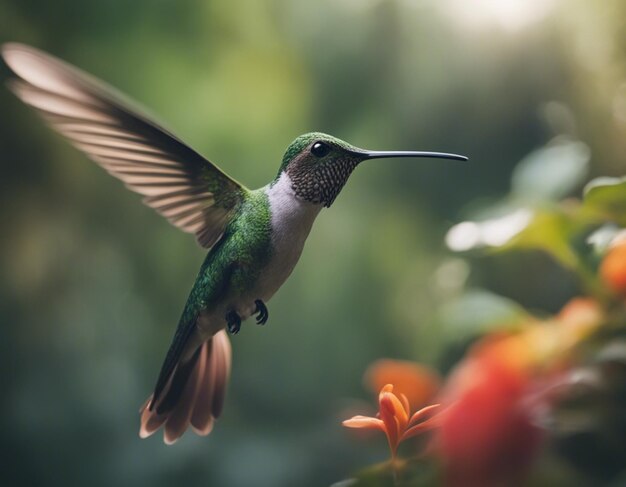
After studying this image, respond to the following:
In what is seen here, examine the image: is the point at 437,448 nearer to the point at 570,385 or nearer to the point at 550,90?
the point at 570,385

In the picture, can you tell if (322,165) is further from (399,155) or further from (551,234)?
Answer: (551,234)

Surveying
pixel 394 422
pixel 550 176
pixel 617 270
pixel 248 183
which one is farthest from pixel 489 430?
pixel 248 183

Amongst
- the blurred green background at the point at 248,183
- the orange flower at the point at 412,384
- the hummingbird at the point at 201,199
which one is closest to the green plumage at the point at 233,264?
the hummingbird at the point at 201,199

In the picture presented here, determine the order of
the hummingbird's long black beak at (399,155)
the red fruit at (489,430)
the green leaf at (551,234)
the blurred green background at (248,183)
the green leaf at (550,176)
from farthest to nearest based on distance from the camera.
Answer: the blurred green background at (248,183) → the green leaf at (550,176) → the green leaf at (551,234) → the hummingbird's long black beak at (399,155) → the red fruit at (489,430)

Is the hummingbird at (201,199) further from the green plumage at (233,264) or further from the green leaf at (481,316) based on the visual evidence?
the green leaf at (481,316)

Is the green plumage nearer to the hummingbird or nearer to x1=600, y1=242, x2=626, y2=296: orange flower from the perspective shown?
the hummingbird

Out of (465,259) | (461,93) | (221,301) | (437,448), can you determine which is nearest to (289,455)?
(465,259)

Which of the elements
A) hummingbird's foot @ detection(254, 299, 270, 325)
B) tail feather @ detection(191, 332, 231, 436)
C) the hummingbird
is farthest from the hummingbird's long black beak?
tail feather @ detection(191, 332, 231, 436)

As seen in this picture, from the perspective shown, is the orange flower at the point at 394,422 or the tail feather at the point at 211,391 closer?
the orange flower at the point at 394,422
